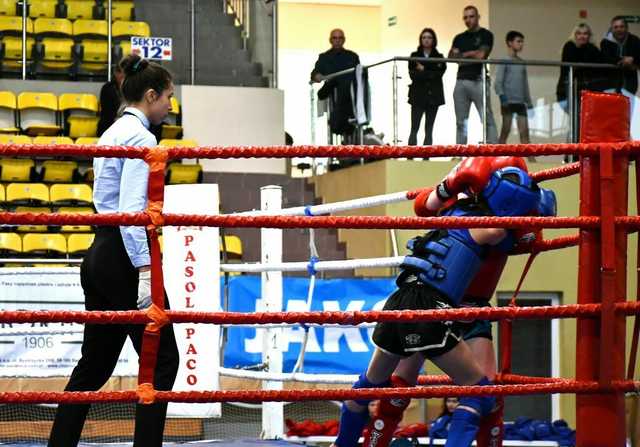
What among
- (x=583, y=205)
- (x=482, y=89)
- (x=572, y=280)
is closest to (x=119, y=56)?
(x=482, y=89)

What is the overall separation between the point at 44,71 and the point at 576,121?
16.3 ft

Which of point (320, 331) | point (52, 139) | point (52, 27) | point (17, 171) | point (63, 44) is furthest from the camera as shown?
point (52, 27)

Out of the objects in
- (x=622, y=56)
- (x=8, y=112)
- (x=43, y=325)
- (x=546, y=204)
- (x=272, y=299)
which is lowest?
(x=43, y=325)

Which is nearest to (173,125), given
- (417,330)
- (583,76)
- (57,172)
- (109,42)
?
(109,42)

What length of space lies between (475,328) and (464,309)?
50 centimetres

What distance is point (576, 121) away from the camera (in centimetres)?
904

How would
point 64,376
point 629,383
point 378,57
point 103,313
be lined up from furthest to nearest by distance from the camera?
point 378,57
point 64,376
point 629,383
point 103,313

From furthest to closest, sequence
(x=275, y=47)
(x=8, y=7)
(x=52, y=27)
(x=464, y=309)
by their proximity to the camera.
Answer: (x=275, y=47) < (x=52, y=27) < (x=8, y=7) < (x=464, y=309)

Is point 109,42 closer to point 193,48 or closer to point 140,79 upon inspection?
point 193,48

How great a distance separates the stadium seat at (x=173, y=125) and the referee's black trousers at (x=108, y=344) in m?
7.07

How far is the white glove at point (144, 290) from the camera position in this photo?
3176 mm

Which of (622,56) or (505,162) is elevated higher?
(622,56)

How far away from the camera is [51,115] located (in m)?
10.4

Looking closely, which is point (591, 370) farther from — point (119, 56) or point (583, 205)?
point (119, 56)
